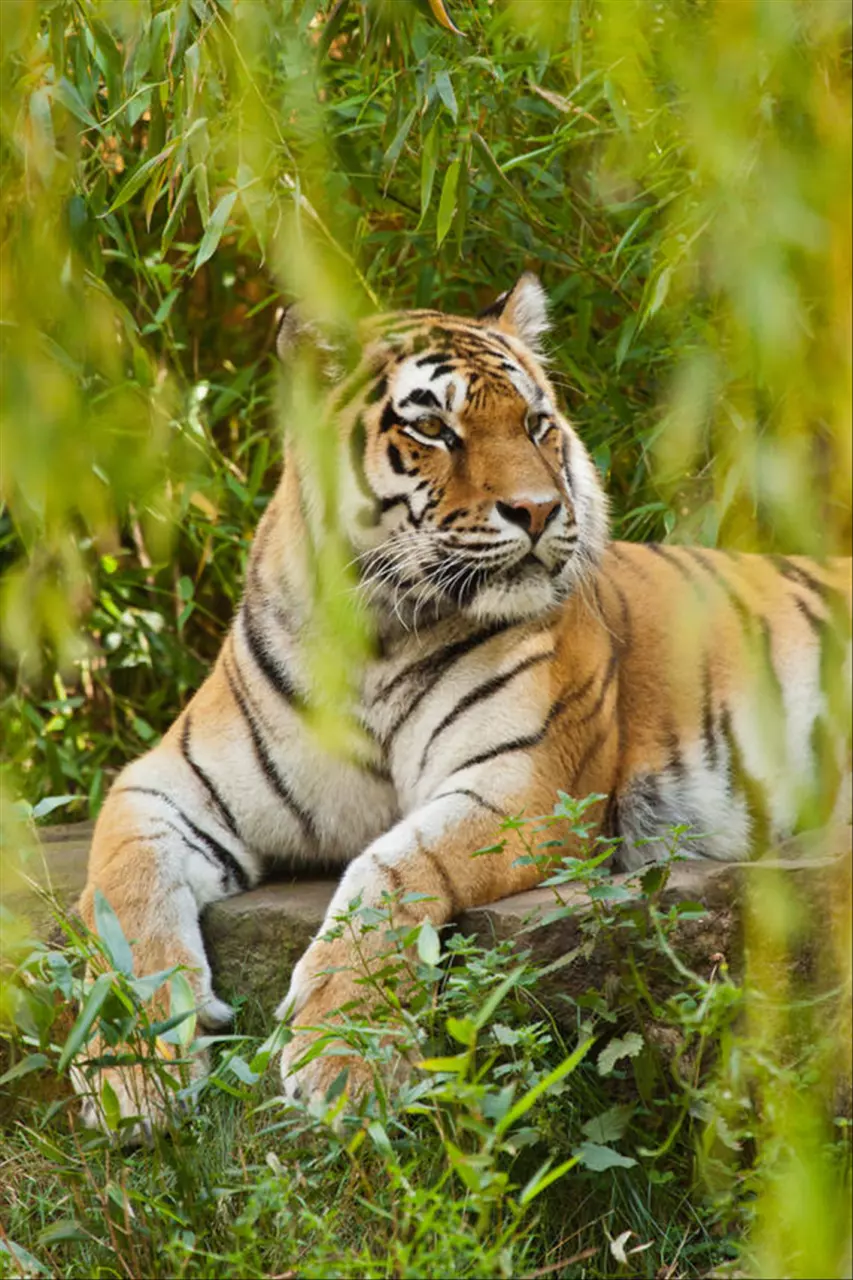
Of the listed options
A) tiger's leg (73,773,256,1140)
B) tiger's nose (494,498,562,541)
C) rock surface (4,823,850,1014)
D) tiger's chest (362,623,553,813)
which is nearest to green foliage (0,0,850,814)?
tiger's chest (362,623,553,813)

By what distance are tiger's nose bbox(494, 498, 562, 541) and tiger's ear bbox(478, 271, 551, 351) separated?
0.70 meters

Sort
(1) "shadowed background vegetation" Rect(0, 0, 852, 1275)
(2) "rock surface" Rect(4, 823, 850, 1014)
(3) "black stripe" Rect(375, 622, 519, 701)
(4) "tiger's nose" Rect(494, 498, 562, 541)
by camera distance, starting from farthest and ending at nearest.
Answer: (3) "black stripe" Rect(375, 622, 519, 701) → (4) "tiger's nose" Rect(494, 498, 562, 541) → (2) "rock surface" Rect(4, 823, 850, 1014) → (1) "shadowed background vegetation" Rect(0, 0, 852, 1275)

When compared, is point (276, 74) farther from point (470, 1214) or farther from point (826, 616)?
point (470, 1214)

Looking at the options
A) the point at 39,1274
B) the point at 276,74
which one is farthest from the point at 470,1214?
the point at 276,74

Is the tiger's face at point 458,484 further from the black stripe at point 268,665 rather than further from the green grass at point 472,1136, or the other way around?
the green grass at point 472,1136

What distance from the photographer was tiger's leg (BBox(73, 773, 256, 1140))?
3006 millimetres

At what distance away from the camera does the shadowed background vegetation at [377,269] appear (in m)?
2.07

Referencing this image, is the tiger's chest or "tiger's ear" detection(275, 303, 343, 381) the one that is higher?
"tiger's ear" detection(275, 303, 343, 381)

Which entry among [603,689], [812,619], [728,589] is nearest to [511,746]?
[603,689]

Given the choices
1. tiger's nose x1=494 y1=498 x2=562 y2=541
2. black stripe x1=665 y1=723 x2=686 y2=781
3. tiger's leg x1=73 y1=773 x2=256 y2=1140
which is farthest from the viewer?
black stripe x1=665 y1=723 x2=686 y2=781

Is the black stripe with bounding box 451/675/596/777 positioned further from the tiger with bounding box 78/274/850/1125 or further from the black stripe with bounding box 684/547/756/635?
the black stripe with bounding box 684/547/756/635

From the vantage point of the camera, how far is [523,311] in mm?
3773

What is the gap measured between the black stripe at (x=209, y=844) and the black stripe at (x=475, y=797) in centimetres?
53

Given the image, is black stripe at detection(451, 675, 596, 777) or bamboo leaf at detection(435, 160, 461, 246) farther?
black stripe at detection(451, 675, 596, 777)
